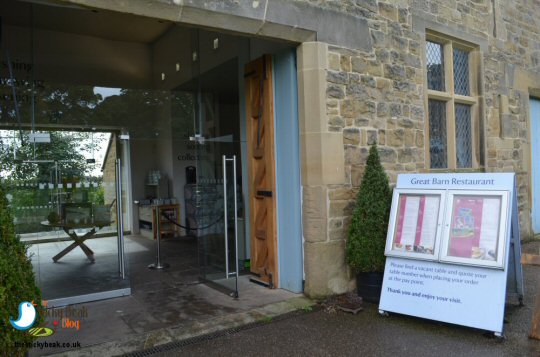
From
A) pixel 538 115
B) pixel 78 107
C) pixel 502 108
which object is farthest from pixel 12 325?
pixel 538 115

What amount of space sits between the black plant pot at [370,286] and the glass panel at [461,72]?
3.72m

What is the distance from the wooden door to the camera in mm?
5410

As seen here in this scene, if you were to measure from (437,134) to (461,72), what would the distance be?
1.33 meters

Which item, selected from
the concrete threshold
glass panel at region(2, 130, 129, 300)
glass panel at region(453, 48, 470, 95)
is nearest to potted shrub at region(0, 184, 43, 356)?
the concrete threshold

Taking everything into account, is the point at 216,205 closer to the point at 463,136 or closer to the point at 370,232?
the point at 370,232

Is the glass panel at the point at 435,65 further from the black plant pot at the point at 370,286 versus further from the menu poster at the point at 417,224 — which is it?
the black plant pot at the point at 370,286

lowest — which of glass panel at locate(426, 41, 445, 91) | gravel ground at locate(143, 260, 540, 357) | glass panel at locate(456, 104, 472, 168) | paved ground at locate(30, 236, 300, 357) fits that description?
gravel ground at locate(143, 260, 540, 357)

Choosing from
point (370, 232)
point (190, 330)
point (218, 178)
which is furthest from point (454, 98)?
point (190, 330)

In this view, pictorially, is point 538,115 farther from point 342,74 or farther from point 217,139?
point 217,139

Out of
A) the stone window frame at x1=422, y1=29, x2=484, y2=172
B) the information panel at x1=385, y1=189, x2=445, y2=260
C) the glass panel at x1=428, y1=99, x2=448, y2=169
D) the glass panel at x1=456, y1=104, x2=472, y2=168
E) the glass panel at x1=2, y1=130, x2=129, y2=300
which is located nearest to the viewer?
the information panel at x1=385, y1=189, x2=445, y2=260

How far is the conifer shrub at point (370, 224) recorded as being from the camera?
15.6 feet

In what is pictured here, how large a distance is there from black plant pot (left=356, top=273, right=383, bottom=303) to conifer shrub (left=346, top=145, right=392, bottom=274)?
0.08m

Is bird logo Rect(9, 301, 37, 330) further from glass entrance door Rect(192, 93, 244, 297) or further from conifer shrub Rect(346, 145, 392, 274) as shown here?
conifer shrub Rect(346, 145, 392, 274)

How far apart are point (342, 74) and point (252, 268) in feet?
9.05
